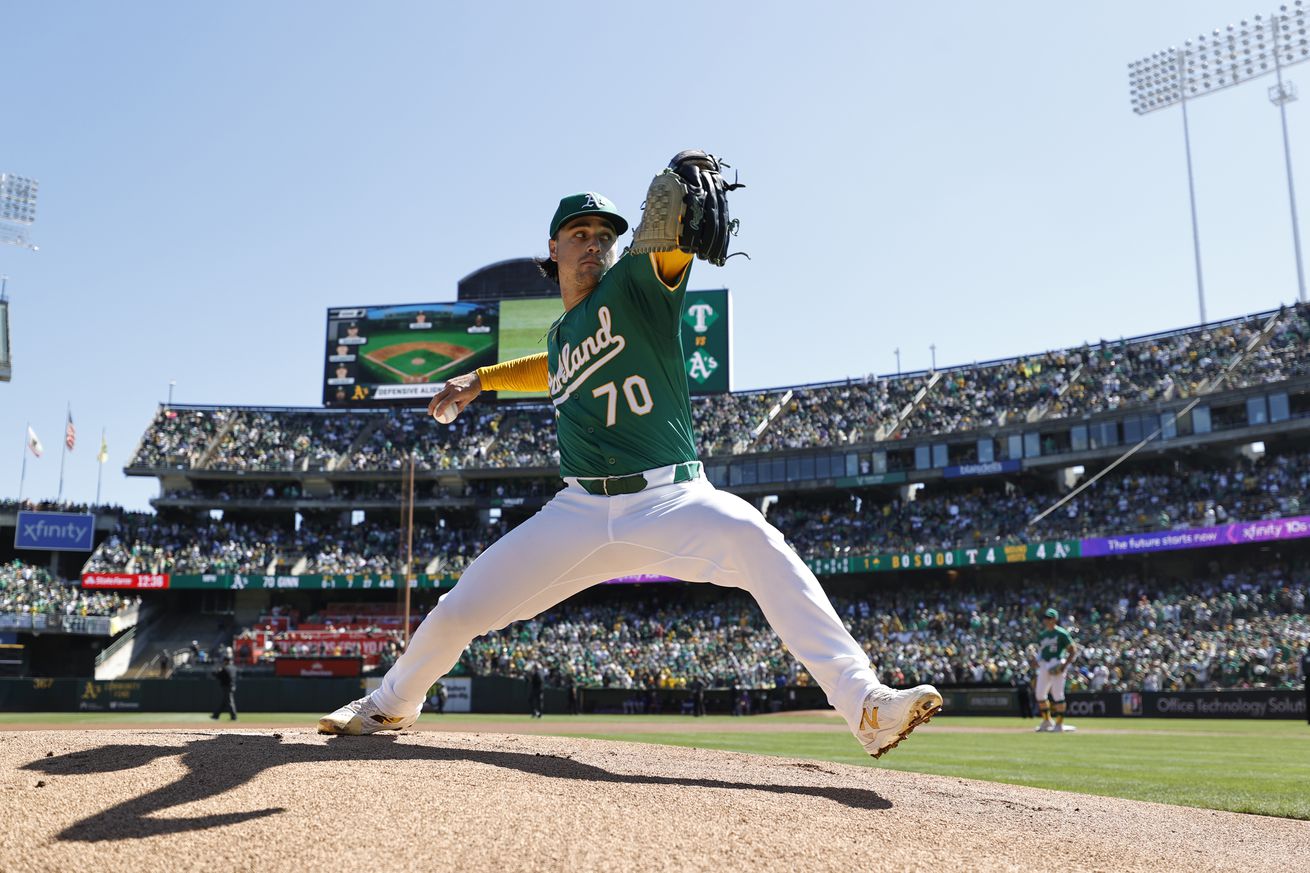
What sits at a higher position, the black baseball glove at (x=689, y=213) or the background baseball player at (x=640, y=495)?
the black baseball glove at (x=689, y=213)

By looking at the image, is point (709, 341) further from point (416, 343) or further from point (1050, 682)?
point (1050, 682)

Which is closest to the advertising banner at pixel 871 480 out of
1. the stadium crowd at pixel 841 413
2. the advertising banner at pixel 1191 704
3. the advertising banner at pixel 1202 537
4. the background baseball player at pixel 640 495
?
the stadium crowd at pixel 841 413

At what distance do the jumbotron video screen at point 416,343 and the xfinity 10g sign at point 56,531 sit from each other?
1197 cm

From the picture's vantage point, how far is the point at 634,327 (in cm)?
459

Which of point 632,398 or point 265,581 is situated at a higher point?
point 265,581

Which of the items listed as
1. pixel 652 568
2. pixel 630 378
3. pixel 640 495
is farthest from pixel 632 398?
pixel 652 568

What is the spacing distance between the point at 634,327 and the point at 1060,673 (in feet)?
47.9

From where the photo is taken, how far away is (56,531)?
43.8m

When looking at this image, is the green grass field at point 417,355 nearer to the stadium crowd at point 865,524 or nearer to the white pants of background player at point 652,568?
the stadium crowd at point 865,524

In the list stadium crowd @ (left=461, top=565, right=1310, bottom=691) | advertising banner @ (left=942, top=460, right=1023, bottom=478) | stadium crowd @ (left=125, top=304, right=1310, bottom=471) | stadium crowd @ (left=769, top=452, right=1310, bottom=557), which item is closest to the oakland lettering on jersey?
stadium crowd @ (left=461, top=565, right=1310, bottom=691)

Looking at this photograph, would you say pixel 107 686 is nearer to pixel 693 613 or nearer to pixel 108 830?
pixel 693 613

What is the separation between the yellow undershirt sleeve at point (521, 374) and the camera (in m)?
5.66

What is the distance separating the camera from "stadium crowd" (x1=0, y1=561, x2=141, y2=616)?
3847 centimetres

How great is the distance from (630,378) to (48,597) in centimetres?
4220
